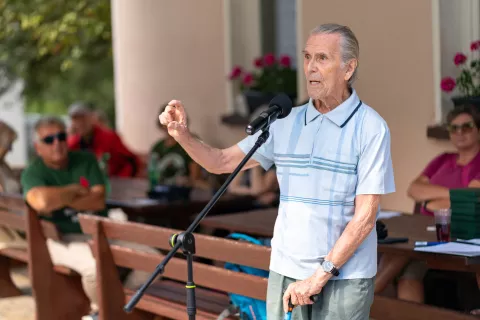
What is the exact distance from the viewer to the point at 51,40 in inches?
526

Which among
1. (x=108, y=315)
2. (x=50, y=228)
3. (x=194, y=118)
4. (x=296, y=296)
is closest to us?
(x=296, y=296)

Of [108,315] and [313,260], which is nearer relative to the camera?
[313,260]

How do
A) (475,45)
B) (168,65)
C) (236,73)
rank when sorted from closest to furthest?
1. (475,45)
2. (236,73)
3. (168,65)

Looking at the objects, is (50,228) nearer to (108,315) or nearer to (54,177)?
(54,177)

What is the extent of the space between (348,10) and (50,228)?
2.61 metres

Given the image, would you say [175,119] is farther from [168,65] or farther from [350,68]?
[168,65]

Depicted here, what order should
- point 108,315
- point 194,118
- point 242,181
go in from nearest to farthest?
point 108,315 < point 242,181 < point 194,118

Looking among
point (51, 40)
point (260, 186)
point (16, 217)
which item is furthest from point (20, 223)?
point (51, 40)

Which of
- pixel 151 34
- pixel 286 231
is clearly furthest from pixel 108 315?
pixel 151 34

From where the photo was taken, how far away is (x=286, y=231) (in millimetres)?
2943

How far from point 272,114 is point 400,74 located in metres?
3.84

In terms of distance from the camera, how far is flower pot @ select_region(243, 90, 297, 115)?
26.5 feet

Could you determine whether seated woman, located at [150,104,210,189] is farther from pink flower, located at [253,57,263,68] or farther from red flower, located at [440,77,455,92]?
red flower, located at [440,77,455,92]

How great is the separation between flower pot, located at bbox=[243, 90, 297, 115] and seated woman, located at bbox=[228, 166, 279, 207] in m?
0.54
